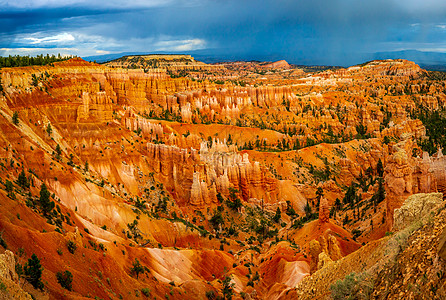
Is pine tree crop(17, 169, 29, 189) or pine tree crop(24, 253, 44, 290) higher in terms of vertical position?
pine tree crop(17, 169, 29, 189)

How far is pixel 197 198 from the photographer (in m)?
53.1

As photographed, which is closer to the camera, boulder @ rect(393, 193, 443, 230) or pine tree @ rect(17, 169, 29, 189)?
boulder @ rect(393, 193, 443, 230)

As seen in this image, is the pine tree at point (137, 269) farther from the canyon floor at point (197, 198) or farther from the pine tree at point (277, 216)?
the pine tree at point (277, 216)

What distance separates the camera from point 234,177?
199 ft

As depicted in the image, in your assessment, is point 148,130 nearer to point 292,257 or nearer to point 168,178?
point 168,178

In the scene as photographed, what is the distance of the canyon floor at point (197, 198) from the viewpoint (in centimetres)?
1780

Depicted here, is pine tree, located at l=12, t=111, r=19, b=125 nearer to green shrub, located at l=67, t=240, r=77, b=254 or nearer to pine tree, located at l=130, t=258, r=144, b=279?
pine tree, located at l=130, t=258, r=144, b=279

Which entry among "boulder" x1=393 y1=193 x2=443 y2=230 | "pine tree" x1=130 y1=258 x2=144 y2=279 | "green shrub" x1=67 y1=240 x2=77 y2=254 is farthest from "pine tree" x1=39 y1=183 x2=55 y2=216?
"boulder" x1=393 y1=193 x2=443 y2=230

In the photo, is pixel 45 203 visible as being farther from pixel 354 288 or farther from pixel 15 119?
pixel 354 288

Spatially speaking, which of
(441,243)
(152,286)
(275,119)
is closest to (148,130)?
(152,286)

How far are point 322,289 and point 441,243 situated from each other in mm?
10195

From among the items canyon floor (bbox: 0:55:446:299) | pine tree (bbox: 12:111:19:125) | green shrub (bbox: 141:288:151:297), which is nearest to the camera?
canyon floor (bbox: 0:55:446:299)

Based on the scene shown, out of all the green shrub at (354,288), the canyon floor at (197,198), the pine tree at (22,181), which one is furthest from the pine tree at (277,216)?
the green shrub at (354,288)

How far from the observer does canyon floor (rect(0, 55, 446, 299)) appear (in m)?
17.8
